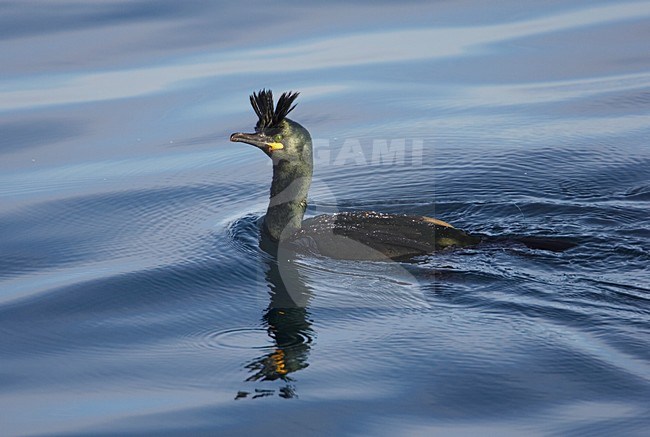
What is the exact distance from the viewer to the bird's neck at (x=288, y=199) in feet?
28.5

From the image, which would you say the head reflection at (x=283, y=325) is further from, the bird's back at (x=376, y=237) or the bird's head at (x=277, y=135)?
the bird's head at (x=277, y=135)

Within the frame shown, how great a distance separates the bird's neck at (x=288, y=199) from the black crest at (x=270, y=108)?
0.35 metres

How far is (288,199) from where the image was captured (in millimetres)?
8703

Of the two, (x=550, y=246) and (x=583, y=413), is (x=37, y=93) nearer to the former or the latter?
(x=550, y=246)

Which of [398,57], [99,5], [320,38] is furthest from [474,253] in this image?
[99,5]

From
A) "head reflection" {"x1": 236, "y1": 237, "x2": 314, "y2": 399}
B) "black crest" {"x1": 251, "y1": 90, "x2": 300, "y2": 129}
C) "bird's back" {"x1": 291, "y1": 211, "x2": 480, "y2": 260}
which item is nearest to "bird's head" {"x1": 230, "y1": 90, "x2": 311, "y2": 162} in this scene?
"black crest" {"x1": 251, "y1": 90, "x2": 300, "y2": 129}

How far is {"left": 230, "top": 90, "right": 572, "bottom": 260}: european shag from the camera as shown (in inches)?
326

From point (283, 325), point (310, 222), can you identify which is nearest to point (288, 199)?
point (310, 222)

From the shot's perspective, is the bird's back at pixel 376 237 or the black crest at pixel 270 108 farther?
the black crest at pixel 270 108

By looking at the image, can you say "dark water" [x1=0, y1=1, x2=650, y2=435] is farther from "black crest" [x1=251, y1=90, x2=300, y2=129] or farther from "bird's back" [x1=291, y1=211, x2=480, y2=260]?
"black crest" [x1=251, y1=90, x2=300, y2=129]

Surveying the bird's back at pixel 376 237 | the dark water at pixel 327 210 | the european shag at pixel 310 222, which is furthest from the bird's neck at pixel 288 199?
the dark water at pixel 327 210

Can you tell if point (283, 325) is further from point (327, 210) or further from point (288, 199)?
point (327, 210)

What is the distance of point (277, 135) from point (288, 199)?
0.51 m

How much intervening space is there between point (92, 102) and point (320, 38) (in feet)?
10.6
